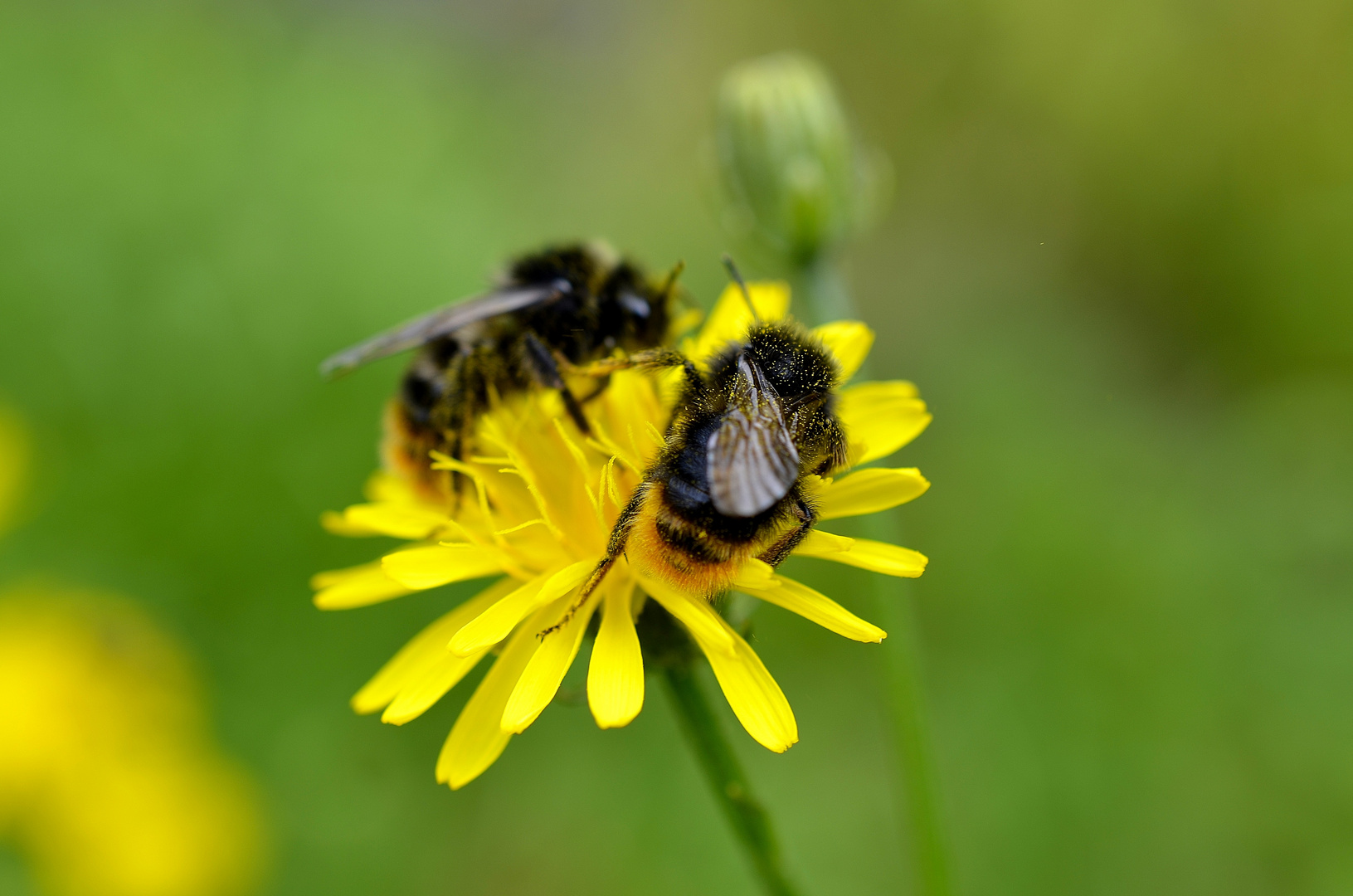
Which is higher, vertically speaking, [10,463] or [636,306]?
[10,463]

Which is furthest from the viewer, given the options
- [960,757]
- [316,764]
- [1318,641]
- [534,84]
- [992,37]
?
[534,84]

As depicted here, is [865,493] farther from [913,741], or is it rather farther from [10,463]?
[10,463]

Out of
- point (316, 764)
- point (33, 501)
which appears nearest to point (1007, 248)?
point (316, 764)

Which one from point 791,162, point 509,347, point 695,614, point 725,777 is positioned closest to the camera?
point 695,614

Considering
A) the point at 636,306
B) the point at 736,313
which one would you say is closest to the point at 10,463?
the point at 636,306

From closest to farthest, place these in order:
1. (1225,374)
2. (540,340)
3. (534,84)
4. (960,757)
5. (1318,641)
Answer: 1. (540,340)
2. (1318,641)
3. (960,757)
4. (1225,374)
5. (534,84)

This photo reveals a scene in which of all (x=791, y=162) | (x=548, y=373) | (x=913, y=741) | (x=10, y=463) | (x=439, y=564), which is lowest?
(x=913, y=741)

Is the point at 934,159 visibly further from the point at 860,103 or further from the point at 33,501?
the point at 33,501
